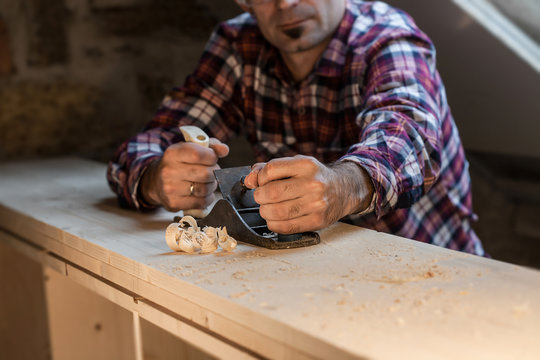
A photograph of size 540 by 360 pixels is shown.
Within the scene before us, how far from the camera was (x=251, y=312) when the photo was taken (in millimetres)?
865

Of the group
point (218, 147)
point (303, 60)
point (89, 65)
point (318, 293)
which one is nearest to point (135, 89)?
point (89, 65)

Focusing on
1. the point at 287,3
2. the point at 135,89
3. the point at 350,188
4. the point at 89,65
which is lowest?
the point at 350,188

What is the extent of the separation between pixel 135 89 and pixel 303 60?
43.2 inches

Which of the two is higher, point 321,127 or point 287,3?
point 287,3

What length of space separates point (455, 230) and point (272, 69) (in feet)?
2.32

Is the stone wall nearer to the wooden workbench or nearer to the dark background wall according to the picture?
the dark background wall

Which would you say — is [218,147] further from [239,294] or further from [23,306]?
[23,306]

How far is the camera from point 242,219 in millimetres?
1200

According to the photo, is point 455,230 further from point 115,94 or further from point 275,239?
point 115,94

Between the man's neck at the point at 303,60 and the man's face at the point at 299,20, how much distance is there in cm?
4

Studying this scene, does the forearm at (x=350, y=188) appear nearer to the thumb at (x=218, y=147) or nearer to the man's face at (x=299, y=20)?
the thumb at (x=218, y=147)

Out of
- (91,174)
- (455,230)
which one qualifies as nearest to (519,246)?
(455,230)

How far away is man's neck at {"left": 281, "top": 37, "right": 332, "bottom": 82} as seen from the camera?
1.78 meters

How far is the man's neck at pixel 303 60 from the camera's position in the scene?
1.78 meters
